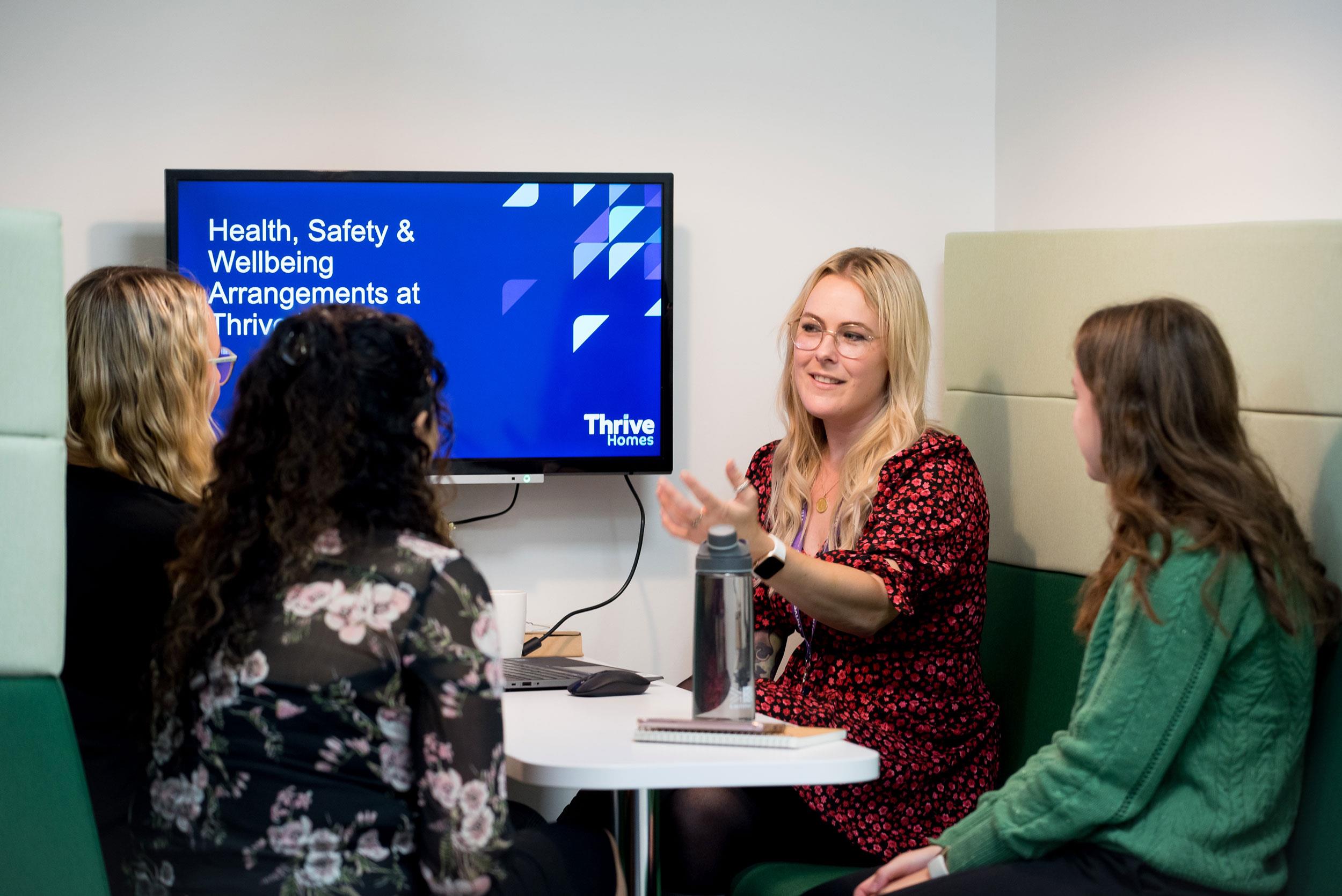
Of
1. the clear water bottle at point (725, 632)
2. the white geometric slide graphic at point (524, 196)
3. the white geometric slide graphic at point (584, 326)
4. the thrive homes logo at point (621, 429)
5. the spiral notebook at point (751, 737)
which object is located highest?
the white geometric slide graphic at point (524, 196)

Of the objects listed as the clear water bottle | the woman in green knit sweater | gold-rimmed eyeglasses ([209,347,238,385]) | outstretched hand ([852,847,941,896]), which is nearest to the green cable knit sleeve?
the woman in green knit sweater

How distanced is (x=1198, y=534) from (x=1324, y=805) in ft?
1.36

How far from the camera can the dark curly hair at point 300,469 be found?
1.39m

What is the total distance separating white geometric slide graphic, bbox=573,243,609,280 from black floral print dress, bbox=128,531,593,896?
4.88ft

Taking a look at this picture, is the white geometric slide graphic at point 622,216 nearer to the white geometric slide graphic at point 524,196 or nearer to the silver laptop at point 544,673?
the white geometric slide graphic at point 524,196

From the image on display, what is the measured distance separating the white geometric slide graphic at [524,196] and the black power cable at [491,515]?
2.07 feet

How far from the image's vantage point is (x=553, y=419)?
280 centimetres

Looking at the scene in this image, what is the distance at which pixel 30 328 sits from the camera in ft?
4.51

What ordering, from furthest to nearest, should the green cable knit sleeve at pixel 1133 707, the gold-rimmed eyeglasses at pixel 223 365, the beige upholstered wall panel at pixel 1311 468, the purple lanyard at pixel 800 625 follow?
the purple lanyard at pixel 800 625, the gold-rimmed eyeglasses at pixel 223 365, the beige upholstered wall panel at pixel 1311 468, the green cable knit sleeve at pixel 1133 707

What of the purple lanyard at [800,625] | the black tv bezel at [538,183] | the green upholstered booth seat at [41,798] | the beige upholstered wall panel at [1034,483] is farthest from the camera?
the black tv bezel at [538,183]

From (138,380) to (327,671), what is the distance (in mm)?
729

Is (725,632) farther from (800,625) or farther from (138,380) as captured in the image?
(138,380)

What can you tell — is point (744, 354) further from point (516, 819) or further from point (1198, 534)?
point (1198, 534)

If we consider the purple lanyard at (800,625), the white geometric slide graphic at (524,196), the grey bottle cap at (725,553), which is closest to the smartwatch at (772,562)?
the grey bottle cap at (725,553)
